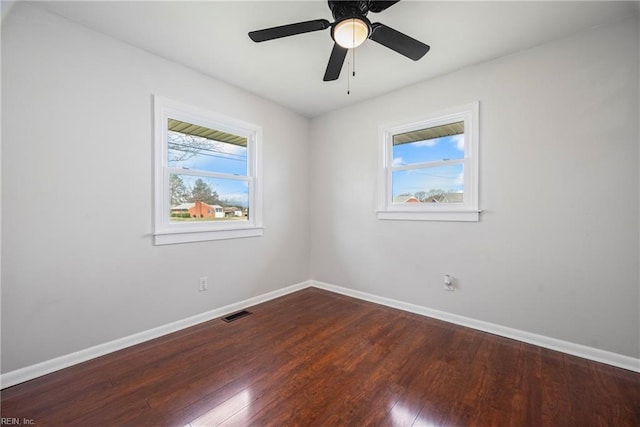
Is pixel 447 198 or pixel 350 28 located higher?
pixel 350 28

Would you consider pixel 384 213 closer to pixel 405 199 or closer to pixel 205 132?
pixel 405 199

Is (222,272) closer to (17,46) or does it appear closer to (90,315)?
(90,315)

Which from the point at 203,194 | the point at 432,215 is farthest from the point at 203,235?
the point at 432,215

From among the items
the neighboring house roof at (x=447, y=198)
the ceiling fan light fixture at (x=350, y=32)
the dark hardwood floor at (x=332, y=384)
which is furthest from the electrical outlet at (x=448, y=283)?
the ceiling fan light fixture at (x=350, y=32)

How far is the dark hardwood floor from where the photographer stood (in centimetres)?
149

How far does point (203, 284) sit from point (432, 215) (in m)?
2.57

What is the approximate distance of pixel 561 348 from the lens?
2.17 metres

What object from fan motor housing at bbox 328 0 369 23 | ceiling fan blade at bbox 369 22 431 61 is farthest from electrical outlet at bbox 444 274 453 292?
fan motor housing at bbox 328 0 369 23

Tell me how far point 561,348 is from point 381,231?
188 centimetres

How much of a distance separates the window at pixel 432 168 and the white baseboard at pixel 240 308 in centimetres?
103

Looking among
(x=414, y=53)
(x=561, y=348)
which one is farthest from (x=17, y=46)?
(x=561, y=348)

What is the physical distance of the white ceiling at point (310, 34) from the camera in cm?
187

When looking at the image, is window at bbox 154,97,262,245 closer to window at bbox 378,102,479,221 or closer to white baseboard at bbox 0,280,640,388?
white baseboard at bbox 0,280,640,388

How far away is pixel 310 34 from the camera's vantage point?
2137 mm
